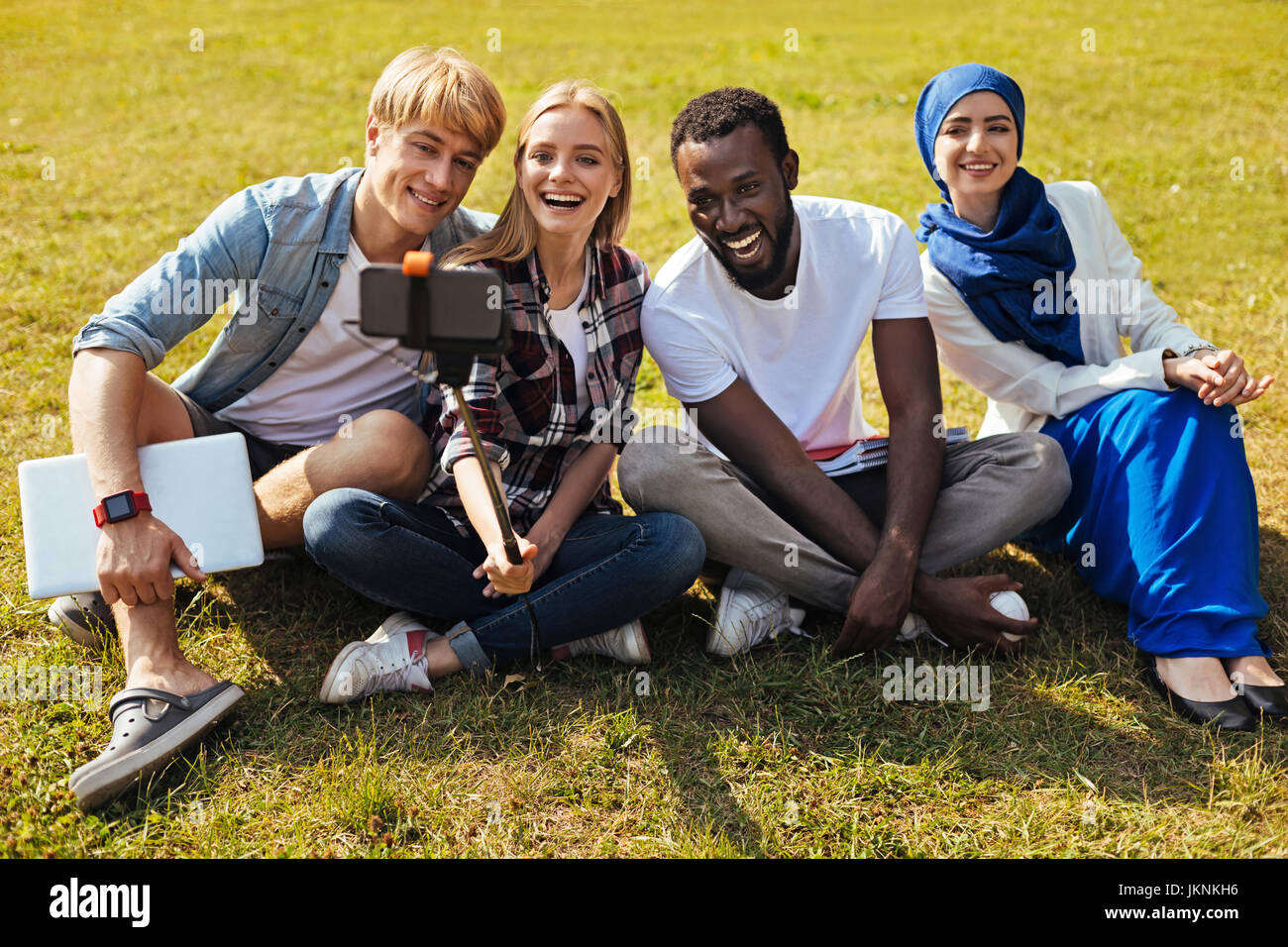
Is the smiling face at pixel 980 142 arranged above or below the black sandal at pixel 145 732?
above

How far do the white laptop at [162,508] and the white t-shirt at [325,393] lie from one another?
42 cm

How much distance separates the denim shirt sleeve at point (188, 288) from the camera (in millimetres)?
2951

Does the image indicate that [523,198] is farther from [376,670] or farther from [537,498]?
[376,670]

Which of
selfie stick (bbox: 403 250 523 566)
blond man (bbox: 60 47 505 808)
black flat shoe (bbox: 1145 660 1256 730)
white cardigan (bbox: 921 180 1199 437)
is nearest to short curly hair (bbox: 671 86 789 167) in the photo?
blond man (bbox: 60 47 505 808)

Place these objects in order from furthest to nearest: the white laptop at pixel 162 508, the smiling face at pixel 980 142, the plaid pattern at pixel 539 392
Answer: the smiling face at pixel 980 142 < the plaid pattern at pixel 539 392 < the white laptop at pixel 162 508

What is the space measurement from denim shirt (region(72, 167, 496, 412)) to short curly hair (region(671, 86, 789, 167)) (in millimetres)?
795

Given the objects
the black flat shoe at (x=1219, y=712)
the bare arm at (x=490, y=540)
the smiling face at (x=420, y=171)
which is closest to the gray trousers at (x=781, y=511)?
the bare arm at (x=490, y=540)

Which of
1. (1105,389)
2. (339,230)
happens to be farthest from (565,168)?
(1105,389)

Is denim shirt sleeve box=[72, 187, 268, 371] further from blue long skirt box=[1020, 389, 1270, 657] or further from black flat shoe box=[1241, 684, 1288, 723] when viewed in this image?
black flat shoe box=[1241, 684, 1288, 723]

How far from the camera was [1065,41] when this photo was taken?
1174 centimetres

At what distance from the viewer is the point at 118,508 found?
8.91 ft

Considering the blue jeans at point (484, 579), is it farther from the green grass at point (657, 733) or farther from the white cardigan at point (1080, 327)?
the white cardigan at point (1080, 327)

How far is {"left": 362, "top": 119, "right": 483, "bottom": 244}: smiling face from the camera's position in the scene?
3.10 metres

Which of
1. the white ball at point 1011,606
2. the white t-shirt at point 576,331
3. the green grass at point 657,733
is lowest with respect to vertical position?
the green grass at point 657,733
